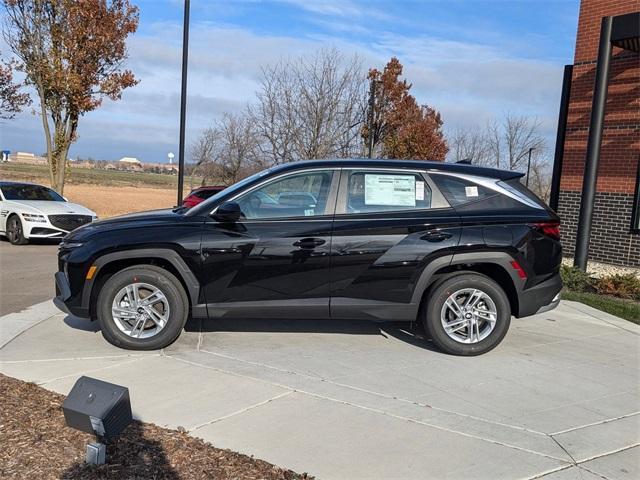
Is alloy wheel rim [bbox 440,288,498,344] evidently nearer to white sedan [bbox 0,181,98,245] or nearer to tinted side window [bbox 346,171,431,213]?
tinted side window [bbox 346,171,431,213]

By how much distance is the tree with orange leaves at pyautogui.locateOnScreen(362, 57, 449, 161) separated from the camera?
809 inches

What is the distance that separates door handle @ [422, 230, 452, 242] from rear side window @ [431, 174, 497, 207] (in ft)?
1.24

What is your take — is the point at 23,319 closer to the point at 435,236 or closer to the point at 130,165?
the point at 435,236

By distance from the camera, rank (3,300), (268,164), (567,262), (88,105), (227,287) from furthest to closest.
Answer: (268,164) → (88,105) → (567,262) → (3,300) → (227,287)

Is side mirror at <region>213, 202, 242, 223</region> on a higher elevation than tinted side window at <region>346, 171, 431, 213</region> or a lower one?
lower

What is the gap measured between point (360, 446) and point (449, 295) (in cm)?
209

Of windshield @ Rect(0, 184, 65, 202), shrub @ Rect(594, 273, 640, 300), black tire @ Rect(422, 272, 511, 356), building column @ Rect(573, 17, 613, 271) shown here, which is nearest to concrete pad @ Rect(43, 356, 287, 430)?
black tire @ Rect(422, 272, 511, 356)

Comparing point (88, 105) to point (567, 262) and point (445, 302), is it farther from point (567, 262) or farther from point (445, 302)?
point (445, 302)

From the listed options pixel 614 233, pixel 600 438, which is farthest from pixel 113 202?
pixel 600 438

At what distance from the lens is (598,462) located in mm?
3287

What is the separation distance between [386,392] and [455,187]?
206 cm

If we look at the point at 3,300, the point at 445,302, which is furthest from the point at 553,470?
the point at 3,300

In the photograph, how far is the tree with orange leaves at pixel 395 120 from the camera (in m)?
20.5

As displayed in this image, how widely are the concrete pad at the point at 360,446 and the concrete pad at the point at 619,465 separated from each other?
0.22 metres
